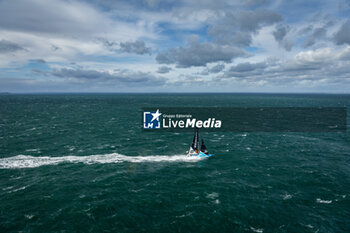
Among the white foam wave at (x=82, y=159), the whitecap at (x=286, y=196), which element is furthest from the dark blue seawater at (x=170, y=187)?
the white foam wave at (x=82, y=159)

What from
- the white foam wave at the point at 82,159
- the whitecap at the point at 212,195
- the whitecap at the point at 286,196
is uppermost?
the white foam wave at the point at 82,159

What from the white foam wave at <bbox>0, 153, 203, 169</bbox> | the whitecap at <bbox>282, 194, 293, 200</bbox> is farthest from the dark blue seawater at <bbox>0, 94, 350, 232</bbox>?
the white foam wave at <bbox>0, 153, 203, 169</bbox>

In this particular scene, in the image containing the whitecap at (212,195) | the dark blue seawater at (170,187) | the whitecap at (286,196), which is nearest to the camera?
the dark blue seawater at (170,187)

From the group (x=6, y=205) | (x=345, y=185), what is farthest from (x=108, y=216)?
(x=345, y=185)

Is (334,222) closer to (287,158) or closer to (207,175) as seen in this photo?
(207,175)

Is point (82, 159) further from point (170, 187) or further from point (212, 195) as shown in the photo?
point (212, 195)

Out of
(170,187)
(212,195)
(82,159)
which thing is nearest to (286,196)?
(212,195)

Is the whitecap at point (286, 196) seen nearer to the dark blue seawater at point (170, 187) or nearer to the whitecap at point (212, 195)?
the dark blue seawater at point (170, 187)
